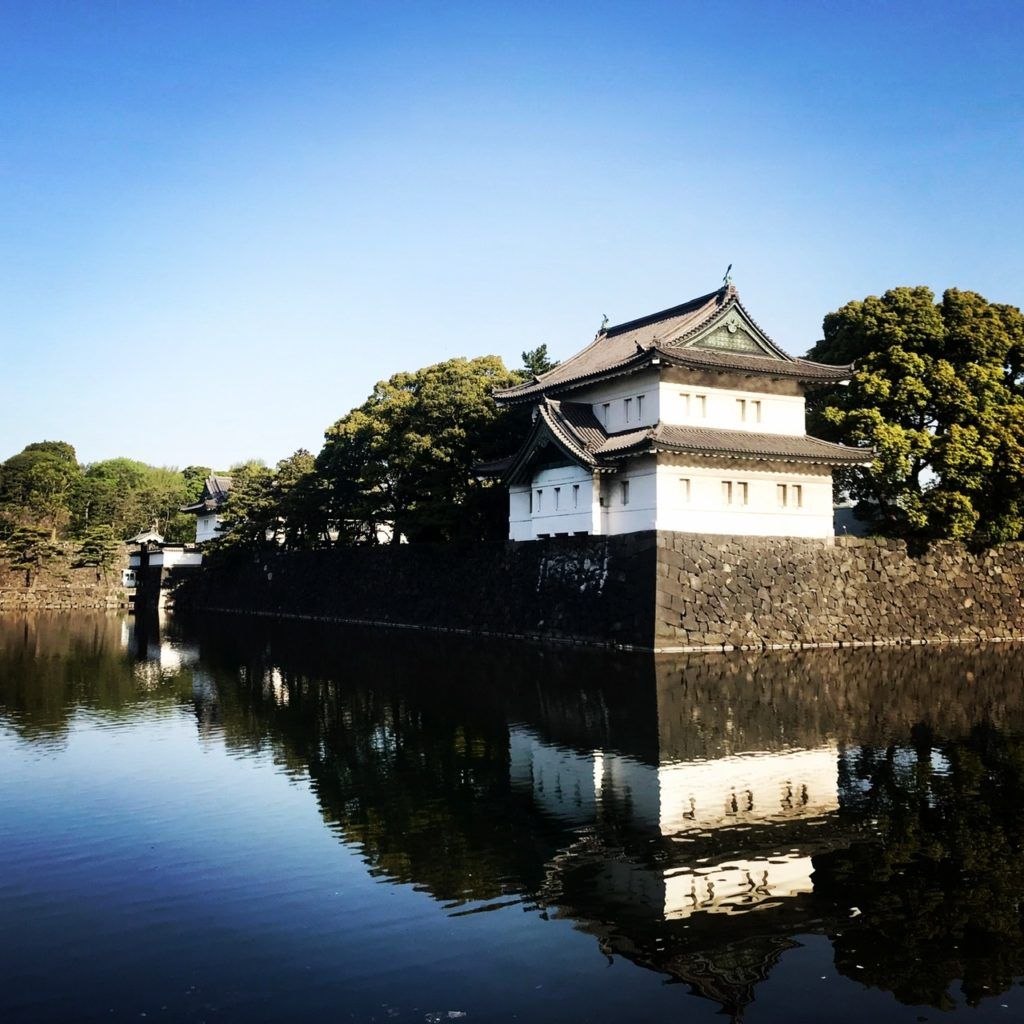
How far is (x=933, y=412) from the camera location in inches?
1259

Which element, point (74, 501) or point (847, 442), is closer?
point (847, 442)

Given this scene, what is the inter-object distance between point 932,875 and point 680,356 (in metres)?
22.4

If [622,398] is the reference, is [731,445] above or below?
below

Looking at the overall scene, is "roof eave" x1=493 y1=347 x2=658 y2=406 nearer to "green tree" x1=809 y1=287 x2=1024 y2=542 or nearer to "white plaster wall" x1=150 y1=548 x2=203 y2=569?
"green tree" x1=809 y1=287 x2=1024 y2=542

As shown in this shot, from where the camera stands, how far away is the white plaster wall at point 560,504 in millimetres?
30875

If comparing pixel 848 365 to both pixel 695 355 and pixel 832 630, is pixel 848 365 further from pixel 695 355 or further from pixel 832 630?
pixel 832 630

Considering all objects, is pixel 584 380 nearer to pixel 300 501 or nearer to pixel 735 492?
pixel 735 492

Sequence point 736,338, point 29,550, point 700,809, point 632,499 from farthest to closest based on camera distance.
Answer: point 29,550 → point 736,338 → point 632,499 → point 700,809

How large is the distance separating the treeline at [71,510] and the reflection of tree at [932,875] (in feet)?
194

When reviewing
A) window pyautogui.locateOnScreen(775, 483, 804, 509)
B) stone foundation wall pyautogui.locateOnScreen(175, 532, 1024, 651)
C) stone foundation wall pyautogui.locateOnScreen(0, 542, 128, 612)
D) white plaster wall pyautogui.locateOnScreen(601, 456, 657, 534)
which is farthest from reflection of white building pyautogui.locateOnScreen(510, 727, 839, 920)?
stone foundation wall pyautogui.locateOnScreen(0, 542, 128, 612)

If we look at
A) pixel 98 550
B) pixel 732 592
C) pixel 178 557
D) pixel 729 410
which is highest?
pixel 729 410

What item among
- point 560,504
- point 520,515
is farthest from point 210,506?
point 560,504

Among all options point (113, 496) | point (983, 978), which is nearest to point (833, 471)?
point (983, 978)

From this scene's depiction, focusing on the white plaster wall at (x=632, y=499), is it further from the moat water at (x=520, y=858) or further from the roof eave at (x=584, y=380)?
the moat water at (x=520, y=858)
